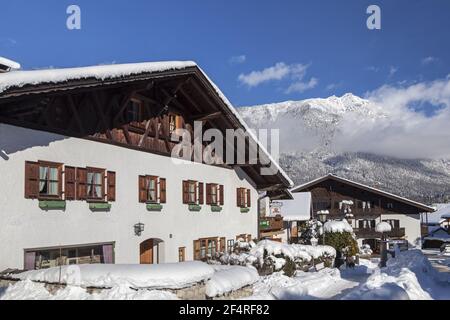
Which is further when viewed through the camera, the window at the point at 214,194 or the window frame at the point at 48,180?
the window at the point at 214,194

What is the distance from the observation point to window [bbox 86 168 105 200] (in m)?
14.3

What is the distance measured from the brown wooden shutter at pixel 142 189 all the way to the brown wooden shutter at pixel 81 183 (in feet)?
9.12

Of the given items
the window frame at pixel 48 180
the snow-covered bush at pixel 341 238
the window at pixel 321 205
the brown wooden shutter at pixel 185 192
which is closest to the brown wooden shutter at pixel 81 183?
the window frame at pixel 48 180

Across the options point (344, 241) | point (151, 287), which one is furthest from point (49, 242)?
point (344, 241)

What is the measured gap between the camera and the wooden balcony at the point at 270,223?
87.2 feet

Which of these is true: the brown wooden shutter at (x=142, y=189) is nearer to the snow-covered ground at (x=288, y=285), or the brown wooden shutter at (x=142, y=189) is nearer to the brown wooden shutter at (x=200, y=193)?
the brown wooden shutter at (x=200, y=193)

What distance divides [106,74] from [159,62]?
290cm

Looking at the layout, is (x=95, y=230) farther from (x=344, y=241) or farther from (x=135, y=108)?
(x=344, y=241)

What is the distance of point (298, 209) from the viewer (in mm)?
43406

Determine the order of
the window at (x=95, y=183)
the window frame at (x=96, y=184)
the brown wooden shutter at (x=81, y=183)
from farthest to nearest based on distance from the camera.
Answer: the window at (x=95, y=183), the window frame at (x=96, y=184), the brown wooden shutter at (x=81, y=183)

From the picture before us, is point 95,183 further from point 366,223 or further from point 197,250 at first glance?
point 366,223

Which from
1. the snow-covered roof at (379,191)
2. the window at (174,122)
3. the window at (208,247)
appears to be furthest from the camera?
the snow-covered roof at (379,191)

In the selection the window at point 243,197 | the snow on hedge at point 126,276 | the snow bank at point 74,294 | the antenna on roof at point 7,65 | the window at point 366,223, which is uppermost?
the antenna on roof at point 7,65

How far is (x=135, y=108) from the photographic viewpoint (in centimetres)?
1667
